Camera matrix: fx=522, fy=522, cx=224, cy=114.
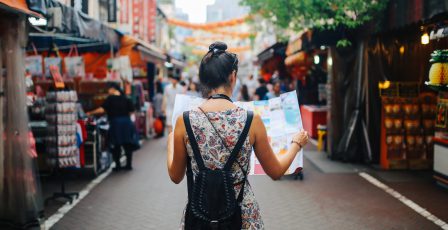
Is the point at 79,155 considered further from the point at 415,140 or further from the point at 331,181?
the point at 415,140

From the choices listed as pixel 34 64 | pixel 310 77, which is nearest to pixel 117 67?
pixel 34 64

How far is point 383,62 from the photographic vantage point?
1178cm

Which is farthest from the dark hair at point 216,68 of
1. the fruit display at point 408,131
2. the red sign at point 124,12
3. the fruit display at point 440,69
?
the red sign at point 124,12

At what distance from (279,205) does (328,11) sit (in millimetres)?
5990

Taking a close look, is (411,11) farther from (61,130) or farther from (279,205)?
(61,130)

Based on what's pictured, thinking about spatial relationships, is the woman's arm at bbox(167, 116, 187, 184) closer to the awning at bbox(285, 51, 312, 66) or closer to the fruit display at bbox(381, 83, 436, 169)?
the fruit display at bbox(381, 83, 436, 169)

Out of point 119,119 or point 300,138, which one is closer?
point 300,138

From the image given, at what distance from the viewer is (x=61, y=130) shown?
28.6 ft

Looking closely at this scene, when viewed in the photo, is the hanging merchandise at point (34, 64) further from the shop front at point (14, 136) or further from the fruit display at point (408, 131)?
the fruit display at point (408, 131)

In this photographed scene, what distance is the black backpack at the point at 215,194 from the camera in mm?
2814

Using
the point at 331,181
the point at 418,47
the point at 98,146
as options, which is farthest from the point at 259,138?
the point at 418,47

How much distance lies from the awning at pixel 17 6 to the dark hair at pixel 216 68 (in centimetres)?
340

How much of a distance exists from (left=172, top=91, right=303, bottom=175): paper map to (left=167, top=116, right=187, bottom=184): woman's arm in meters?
0.37

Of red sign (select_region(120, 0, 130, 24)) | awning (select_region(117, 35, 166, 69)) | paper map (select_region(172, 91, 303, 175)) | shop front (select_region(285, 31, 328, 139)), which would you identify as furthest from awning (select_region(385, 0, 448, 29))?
red sign (select_region(120, 0, 130, 24))
